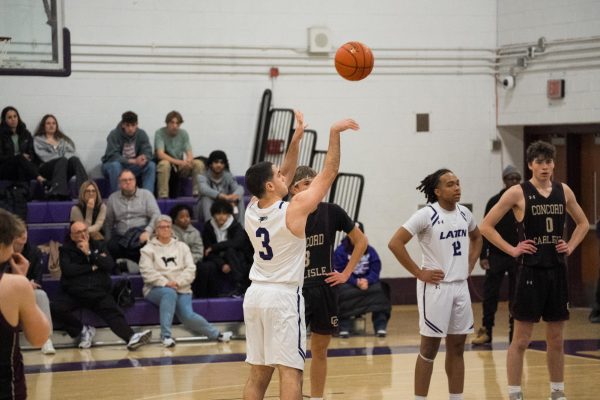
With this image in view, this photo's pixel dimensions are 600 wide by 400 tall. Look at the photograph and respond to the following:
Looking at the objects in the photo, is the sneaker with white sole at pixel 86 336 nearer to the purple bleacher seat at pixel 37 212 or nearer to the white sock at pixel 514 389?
the purple bleacher seat at pixel 37 212

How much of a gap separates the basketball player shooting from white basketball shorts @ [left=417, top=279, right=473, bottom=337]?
1.38 meters

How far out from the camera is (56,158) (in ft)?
43.3

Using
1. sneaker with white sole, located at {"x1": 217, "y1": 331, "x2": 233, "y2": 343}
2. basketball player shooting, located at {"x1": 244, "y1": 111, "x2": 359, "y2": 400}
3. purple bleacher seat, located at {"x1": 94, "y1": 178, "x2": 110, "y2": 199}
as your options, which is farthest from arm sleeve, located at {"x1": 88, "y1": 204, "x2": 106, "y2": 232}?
basketball player shooting, located at {"x1": 244, "y1": 111, "x2": 359, "y2": 400}

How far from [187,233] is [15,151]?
8.03ft

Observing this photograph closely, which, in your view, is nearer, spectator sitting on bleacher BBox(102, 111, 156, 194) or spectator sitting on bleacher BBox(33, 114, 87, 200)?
spectator sitting on bleacher BBox(33, 114, 87, 200)

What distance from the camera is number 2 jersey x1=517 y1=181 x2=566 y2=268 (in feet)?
25.2

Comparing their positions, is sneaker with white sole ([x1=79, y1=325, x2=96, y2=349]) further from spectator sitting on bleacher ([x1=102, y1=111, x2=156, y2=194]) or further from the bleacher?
spectator sitting on bleacher ([x1=102, y1=111, x2=156, y2=194])

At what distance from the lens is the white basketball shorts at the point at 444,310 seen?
7207 mm

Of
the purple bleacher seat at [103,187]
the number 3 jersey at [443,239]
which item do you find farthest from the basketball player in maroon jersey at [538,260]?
the purple bleacher seat at [103,187]

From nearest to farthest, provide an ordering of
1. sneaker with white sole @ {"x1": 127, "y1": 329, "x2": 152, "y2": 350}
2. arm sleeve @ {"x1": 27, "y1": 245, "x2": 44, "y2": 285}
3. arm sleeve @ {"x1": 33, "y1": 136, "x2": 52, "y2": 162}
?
sneaker with white sole @ {"x1": 127, "y1": 329, "x2": 152, "y2": 350} < arm sleeve @ {"x1": 27, "y1": 245, "x2": 44, "y2": 285} < arm sleeve @ {"x1": 33, "y1": 136, "x2": 52, "y2": 162}

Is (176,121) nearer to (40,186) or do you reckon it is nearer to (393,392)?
(40,186)

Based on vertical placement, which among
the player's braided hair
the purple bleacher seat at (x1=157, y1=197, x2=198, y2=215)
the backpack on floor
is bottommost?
the purple bleacher seat at (x1=157, y1=197, x2=198, y2=215)

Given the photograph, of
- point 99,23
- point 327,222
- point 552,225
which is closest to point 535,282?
point 552,225

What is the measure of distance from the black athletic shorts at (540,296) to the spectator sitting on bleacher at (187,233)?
5.61 meters
